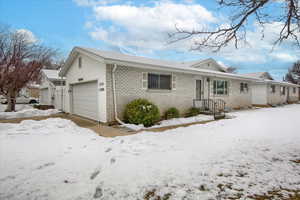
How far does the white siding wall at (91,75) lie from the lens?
7868 millimetres

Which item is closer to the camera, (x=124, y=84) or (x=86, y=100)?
(x=124, y=84)

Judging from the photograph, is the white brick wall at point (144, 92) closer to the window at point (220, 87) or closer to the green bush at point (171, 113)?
the green bush at point (171, 113)

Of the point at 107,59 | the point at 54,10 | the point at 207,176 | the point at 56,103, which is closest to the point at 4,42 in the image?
the point at 56,103

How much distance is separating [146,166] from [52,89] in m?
16.2

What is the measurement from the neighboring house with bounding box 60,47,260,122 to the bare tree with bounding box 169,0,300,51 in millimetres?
4164

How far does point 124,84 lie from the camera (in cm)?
813

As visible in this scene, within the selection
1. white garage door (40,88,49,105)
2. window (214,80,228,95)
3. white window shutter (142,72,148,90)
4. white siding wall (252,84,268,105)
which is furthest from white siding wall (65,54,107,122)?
white siding wall (252,84,268,105)

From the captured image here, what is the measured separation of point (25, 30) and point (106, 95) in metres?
13.5

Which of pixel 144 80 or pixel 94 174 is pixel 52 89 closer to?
pixel 144 80

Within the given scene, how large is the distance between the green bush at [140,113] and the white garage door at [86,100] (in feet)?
6.82

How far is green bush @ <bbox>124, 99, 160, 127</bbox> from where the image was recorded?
Answer: 7.54m

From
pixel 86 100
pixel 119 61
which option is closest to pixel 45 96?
pixel 86 100

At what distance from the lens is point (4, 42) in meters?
12.9

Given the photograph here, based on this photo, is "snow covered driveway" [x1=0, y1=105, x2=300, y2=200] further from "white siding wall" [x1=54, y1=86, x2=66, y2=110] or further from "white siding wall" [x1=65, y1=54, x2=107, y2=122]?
"white siding wall" [x1=54, y1=86, x2=66, y2=110]
